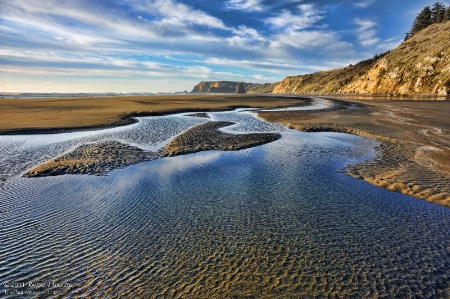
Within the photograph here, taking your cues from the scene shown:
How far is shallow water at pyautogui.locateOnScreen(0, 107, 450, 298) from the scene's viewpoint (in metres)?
5.19

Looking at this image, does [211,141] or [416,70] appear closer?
[211,141]

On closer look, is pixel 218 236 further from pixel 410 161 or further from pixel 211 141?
pixel 211 141

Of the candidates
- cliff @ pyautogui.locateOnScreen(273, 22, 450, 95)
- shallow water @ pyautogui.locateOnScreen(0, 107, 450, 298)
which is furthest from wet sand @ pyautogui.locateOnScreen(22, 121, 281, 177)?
cliff @ pyautogui.locateOnScreen(273, 22, 450, 95)

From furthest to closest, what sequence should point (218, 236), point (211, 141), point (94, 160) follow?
point (211, 141), point (94, 160), point (218, 236)

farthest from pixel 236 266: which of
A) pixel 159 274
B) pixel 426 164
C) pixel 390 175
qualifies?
pixel 426 164

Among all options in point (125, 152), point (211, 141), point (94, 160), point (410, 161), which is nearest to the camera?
point (410, 161)

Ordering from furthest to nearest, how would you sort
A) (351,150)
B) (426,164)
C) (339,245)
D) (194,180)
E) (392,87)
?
(392,87) → (351,150) → (426,164) → (194,180) → (339,245)

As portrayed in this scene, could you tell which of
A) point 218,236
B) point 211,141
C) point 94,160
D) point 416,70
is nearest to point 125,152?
point 94,160

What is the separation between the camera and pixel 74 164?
43.2 ft

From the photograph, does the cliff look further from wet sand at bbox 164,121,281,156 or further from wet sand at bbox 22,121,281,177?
wet sand at bbox 22,121,281,177

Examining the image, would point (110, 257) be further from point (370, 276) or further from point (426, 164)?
point (426, 164)

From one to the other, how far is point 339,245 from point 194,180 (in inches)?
261

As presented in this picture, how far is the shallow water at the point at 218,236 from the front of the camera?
519 cm

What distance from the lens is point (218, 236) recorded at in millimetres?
7008
